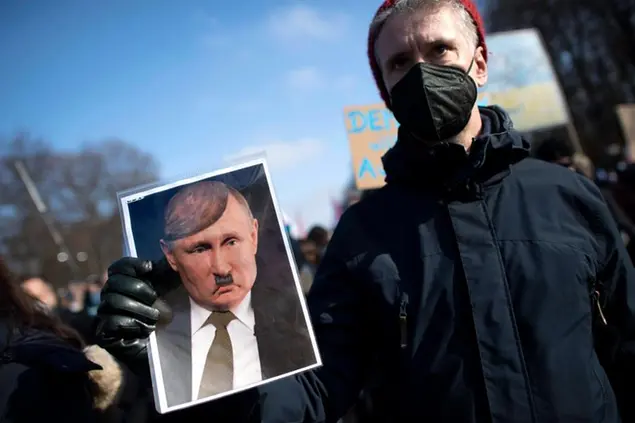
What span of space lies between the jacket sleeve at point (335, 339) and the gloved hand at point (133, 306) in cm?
31

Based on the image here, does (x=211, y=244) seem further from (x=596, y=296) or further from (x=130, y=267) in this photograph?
(x=596, y=296)

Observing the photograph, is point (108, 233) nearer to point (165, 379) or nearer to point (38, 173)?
point (38, 173)

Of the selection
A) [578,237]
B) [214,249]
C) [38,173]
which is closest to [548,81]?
[578,237]

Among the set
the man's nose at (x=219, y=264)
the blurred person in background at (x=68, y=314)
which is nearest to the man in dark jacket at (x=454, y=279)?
the man's nose at (x=219, y=264)

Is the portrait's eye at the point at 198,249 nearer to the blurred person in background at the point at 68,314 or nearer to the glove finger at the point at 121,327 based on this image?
the glove finger at the point at 121,327

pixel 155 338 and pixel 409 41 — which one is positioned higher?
pixel 409 41

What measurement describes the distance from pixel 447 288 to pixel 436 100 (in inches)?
19.7

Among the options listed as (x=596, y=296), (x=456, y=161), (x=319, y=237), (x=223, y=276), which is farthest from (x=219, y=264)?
(x=319, y=237)

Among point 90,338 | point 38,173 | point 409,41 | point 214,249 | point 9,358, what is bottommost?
point 90,338

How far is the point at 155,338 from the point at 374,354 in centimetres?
59

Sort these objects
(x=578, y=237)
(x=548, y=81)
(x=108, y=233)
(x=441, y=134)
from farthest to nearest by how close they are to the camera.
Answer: (x=108, y=233) < (x=548, y=81) < (x=441, y=134) < (x=578, y=237)

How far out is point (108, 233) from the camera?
117ft

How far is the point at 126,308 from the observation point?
46.7 inches

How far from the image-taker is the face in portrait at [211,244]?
1246 millimetres
